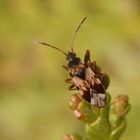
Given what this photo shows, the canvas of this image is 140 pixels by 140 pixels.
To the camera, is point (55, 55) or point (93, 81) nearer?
point (93, 81)

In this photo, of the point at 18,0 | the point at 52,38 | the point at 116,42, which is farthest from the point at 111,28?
the point at 18,0

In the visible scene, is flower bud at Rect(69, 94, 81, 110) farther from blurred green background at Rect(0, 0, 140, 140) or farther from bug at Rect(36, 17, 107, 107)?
blurred green background at Rect(0, 0, 140, 140)

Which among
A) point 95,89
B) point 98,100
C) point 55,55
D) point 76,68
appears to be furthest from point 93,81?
point 55,55

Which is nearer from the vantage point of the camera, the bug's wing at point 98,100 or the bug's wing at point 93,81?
the bug's wing at point 98,100

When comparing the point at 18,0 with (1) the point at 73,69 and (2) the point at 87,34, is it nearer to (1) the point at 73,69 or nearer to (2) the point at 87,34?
(2) the point at 87,34

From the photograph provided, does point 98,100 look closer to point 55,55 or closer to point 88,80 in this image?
point 88,80

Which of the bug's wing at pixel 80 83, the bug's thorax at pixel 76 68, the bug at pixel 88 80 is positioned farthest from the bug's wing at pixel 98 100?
the bug's thorax at pixel 76 68

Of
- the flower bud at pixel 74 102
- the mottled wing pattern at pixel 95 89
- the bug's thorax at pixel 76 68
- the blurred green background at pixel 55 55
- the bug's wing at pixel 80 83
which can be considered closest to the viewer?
the flower bud at pixel 74 102

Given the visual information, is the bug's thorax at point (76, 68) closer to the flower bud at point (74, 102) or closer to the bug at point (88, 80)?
the bug at point (88, 80)
